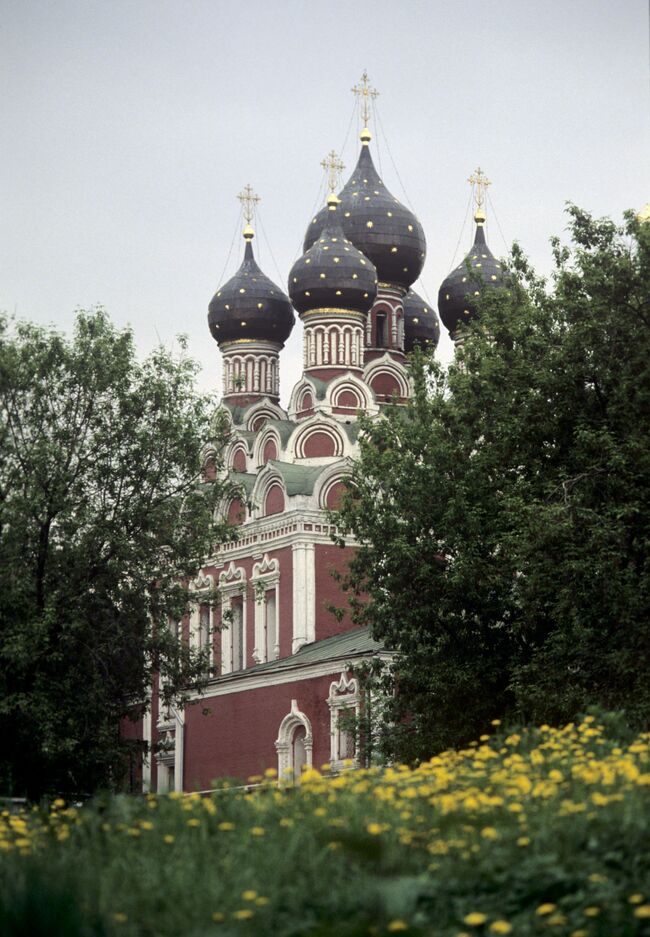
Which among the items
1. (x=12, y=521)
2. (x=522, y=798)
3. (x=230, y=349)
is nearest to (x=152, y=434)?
(x=12, y=521)

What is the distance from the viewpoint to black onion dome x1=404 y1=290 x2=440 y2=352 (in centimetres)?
5853

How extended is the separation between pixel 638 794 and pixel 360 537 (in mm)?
19088

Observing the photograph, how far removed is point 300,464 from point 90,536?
20.1 meters

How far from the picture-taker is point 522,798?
1081 cm

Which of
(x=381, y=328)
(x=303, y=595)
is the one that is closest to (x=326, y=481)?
(x=303, y=595)

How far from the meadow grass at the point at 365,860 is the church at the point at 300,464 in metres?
22.9

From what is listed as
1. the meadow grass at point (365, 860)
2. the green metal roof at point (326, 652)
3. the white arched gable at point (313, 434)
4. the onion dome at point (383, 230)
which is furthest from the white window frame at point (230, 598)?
the meadow grass at point (365, 860)

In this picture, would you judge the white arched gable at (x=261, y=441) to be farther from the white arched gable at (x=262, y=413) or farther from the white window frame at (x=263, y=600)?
the white window frame at (x=263, y=600)

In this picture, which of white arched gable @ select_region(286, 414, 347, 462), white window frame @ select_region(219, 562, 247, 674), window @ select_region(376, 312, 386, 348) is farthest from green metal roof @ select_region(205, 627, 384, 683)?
window @ select_region(376, 312, 386, 348)

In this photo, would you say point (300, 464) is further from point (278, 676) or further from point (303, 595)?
point (278, 676)

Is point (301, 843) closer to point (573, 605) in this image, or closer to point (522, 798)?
point (522, 798)

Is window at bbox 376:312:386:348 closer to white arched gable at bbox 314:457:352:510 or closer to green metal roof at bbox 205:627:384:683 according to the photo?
white arched gable at bbox 314:457:352:510

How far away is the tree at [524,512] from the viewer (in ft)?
78.5

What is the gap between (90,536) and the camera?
90.3 feet
